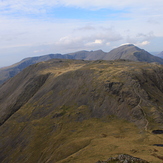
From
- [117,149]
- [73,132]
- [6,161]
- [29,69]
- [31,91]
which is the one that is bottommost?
[6,161]

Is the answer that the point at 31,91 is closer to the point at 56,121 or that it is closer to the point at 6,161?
the point at 56,121

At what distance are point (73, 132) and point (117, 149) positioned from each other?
119ft

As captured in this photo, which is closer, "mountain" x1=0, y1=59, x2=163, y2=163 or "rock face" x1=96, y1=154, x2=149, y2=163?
"rock face" x1=96, y1=154, x2=149, y2=163

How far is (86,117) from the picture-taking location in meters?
97.4

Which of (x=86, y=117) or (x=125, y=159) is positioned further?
(x=86, y=117)

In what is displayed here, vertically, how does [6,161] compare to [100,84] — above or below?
below

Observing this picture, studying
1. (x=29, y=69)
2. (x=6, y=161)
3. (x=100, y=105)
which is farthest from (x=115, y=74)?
(x=29, y=69)

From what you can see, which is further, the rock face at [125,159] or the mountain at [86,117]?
the mountain at [86,117]

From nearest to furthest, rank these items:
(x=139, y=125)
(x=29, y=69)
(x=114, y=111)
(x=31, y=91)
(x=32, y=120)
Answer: (x=139, y=125) < (x=114, y=111) < (x=32, y=120) < (x=31, y=91) < (x=29, y=69)

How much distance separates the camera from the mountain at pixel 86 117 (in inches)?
2640

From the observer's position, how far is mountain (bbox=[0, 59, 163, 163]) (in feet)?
220

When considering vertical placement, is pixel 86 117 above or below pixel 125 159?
below

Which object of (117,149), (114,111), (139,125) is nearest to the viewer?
(117,149)

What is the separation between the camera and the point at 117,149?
180ft
